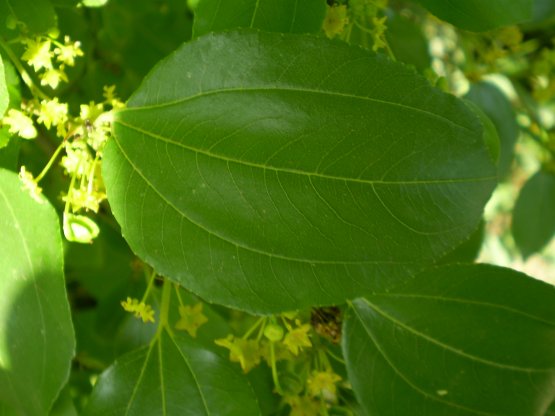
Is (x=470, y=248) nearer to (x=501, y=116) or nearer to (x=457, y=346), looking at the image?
(x=501, y=116)

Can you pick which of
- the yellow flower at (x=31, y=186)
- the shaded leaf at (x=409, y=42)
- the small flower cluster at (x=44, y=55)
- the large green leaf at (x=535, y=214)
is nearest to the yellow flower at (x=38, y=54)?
the small flower cluster at (x=44, y=55)

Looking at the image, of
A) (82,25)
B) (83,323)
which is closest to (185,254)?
(82,25)

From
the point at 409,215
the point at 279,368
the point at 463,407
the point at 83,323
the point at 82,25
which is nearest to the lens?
the point at 409,215

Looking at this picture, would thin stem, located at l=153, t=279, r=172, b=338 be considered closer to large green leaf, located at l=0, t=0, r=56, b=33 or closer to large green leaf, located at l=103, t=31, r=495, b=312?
large green leaf, located at l=103, t=31, r=495, b=312

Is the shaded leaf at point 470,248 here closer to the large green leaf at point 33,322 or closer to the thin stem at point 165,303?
the thin stem at point 165,303

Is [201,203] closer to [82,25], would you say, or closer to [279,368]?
[279,368]

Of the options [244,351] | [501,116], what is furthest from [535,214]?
[244,351]
